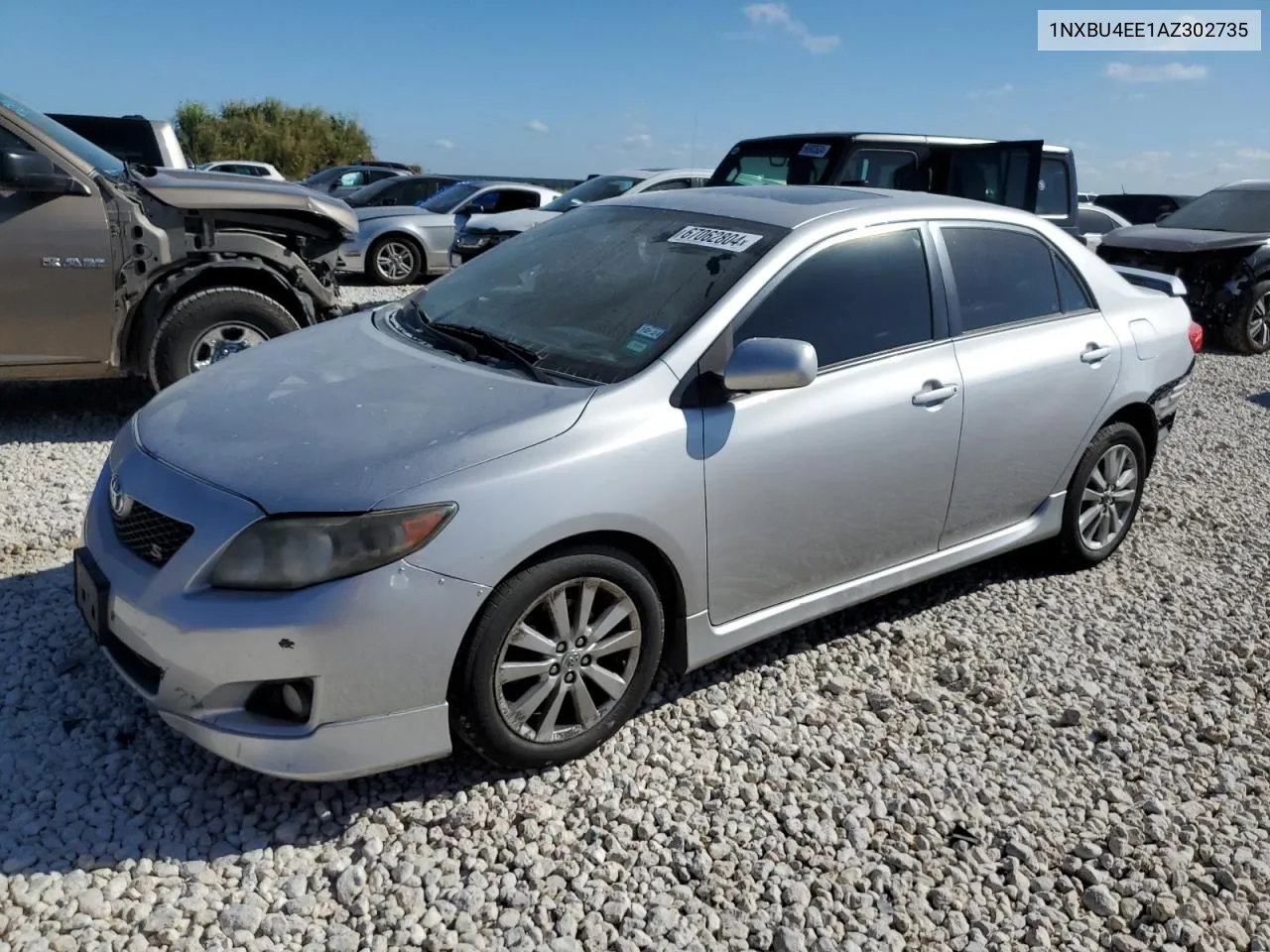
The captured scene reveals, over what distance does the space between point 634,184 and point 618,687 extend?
9.68 metres

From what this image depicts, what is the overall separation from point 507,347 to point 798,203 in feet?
4.06

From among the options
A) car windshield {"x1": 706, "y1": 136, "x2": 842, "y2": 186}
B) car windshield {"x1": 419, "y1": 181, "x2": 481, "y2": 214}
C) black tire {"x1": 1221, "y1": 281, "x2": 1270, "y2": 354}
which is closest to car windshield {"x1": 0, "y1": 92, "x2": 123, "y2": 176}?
car windshield {"x1": 706, "y1": 136, "x2": 842, "y2": 186}

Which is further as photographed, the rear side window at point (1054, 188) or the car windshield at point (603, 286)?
the rear side window at point (1054, 188)

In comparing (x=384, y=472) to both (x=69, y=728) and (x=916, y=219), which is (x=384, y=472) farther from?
(x=916, y=219)

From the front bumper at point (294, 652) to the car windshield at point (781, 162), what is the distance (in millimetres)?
7009

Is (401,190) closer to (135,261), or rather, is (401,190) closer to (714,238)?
(135,261)

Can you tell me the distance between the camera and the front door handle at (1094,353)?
425 cm

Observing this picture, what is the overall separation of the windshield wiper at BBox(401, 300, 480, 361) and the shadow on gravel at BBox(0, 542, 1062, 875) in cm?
127

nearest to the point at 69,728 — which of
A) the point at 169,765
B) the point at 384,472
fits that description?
the point at 169,765

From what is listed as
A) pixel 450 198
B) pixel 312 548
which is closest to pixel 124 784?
pixel 312 548

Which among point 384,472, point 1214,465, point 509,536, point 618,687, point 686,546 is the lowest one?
point 1214,465

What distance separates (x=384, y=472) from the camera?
265 cm

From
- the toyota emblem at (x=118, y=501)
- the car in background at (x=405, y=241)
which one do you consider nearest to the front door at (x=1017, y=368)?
the toyota emblem at (x=118, y=501)

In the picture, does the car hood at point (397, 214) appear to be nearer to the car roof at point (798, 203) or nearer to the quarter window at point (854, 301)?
the car roof at point (798, 203)
